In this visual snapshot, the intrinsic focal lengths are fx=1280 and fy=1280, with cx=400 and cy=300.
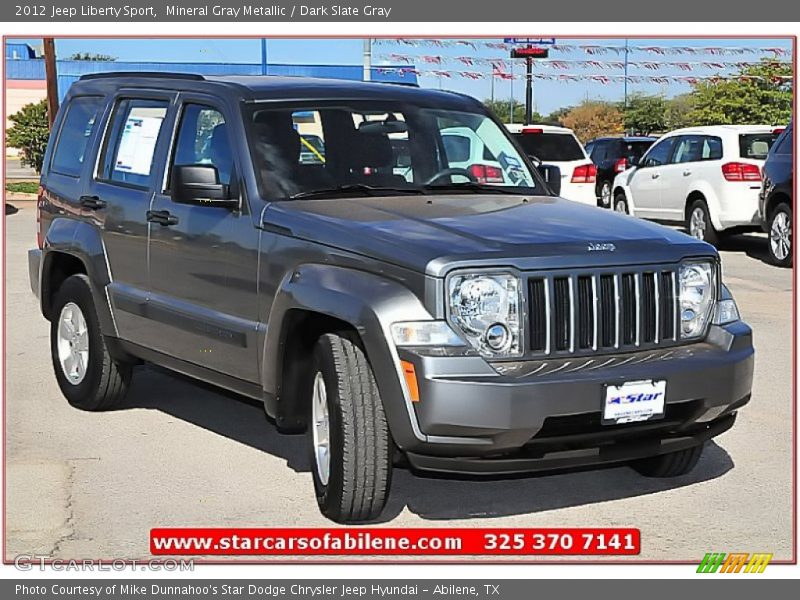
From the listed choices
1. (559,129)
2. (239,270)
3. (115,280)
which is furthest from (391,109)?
(559,129)

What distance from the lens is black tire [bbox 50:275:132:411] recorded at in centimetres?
766

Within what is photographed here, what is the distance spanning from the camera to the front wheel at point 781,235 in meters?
14.8

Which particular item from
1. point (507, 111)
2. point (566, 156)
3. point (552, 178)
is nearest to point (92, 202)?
point (552, 178)

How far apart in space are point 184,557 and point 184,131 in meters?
2.69

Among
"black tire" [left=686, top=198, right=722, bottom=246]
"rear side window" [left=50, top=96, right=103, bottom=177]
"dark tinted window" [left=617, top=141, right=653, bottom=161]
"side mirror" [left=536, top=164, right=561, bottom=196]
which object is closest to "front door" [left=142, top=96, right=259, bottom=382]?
"rear side window" [left=50, top=96, right=103, bottom=177]

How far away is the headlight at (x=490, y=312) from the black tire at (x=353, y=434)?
1.63 feet

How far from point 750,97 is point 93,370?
43009 millimetres

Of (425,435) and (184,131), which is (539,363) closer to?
(425,435)

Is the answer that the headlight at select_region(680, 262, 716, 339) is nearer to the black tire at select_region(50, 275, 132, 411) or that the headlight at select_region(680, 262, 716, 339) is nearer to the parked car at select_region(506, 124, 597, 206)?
the black tire at select_region(50, 275, 132, 411)

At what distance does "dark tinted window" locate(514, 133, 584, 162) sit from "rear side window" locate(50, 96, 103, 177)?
35.1 ft

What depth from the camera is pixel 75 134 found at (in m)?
8.16

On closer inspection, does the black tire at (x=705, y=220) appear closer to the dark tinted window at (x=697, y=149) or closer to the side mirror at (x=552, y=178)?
the dark tinted window at (x=697, y=149)

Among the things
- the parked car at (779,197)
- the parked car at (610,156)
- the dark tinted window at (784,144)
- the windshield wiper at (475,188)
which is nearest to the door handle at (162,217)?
the windshield wiper at (475,188)

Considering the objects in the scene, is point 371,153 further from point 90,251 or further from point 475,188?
point 90,251
